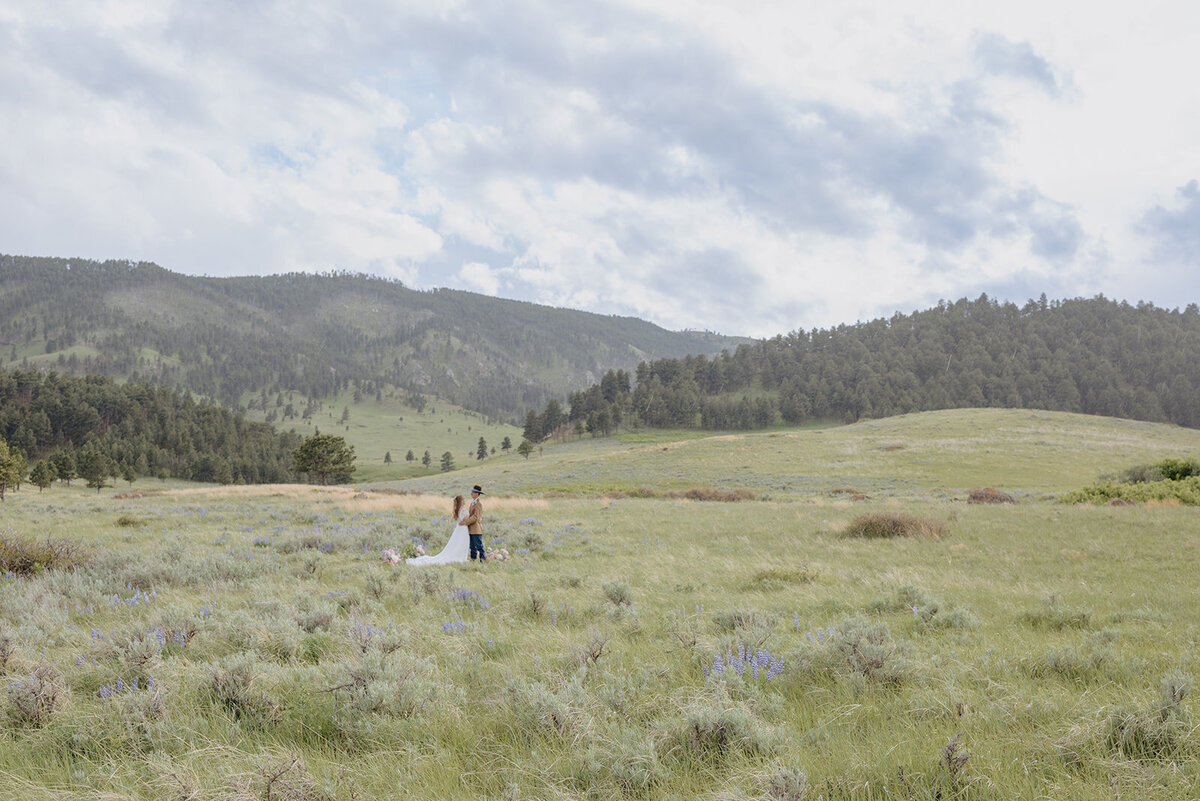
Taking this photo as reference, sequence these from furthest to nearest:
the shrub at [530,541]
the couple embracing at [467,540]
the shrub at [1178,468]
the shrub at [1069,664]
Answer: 1. the shrub at [1178,468]
2. the shrub at [530,541]
3. the couple embracing at [467,540]
4. the shrub at [1069,664]

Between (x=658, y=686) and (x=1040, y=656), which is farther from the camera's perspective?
(x=1040, y=656)

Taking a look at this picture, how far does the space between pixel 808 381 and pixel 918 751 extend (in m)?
169

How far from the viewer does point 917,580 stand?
8.99 metres

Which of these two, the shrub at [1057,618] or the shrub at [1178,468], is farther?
the shrub at [1178,468]

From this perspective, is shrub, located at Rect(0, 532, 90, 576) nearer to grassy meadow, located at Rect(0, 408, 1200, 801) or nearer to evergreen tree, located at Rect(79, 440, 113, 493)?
grassy meadow, located at Rect(0, 408, 1200, 801)

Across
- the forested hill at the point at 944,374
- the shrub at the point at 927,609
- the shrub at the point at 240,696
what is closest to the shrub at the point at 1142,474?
the shrub at the point at 927,609

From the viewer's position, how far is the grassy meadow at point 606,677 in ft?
10.1

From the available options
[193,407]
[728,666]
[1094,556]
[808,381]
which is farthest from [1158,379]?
[193,407]

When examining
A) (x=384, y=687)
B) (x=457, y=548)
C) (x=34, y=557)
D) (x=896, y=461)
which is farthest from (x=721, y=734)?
(x=896, y=461)

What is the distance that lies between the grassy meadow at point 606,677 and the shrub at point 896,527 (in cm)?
249

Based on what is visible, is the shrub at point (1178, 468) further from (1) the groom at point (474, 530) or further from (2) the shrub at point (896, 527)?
(1) the groom at point (474, 530)

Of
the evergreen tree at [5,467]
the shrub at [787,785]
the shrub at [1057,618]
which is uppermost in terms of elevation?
the shrub at [787,785]

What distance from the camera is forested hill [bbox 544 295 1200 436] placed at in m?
146

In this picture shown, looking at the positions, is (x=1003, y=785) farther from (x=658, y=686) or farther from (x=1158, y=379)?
(x=1158, y=379)
